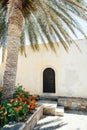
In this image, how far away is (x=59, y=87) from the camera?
12.4 m

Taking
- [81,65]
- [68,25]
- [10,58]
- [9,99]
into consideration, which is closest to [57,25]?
[68,25]

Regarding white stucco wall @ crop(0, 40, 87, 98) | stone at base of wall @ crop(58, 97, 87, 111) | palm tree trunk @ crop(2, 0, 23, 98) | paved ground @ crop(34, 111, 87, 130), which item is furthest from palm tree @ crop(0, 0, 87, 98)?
stone at base of wall @ crop(58, 97, 87, 111)

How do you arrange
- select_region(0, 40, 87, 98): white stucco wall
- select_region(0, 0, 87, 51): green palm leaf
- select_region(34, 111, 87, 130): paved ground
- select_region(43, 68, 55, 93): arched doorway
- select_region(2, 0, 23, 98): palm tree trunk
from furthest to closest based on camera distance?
select_region(43, 68, 55, 93): arched doorway
select_region(0, 40, 87, 98): white stucco wall
select_region(34, 111, 87, 130): paved ground
select_region(2, 0, 23, 98): palm tree trunk
select_region(0, 0, 87, 51): green palm leaf

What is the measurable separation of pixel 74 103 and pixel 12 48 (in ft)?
20.1

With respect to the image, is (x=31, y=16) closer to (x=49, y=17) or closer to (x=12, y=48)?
(x=49, y=17)

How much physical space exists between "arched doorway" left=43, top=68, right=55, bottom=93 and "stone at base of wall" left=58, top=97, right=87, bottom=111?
1.61m

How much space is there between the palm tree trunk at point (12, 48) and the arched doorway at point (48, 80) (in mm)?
6103

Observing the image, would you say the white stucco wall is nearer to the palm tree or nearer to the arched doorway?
the arched doorway

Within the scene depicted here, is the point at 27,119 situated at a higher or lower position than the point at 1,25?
lower

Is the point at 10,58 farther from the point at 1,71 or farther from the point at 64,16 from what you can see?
the point at 1,71

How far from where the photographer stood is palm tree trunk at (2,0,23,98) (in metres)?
6.85

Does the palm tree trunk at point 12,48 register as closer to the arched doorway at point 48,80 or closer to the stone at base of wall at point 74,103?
the stone at base of wall at point 74,103

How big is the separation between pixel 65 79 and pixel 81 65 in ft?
4.83

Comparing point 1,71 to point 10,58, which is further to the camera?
point 1,71
